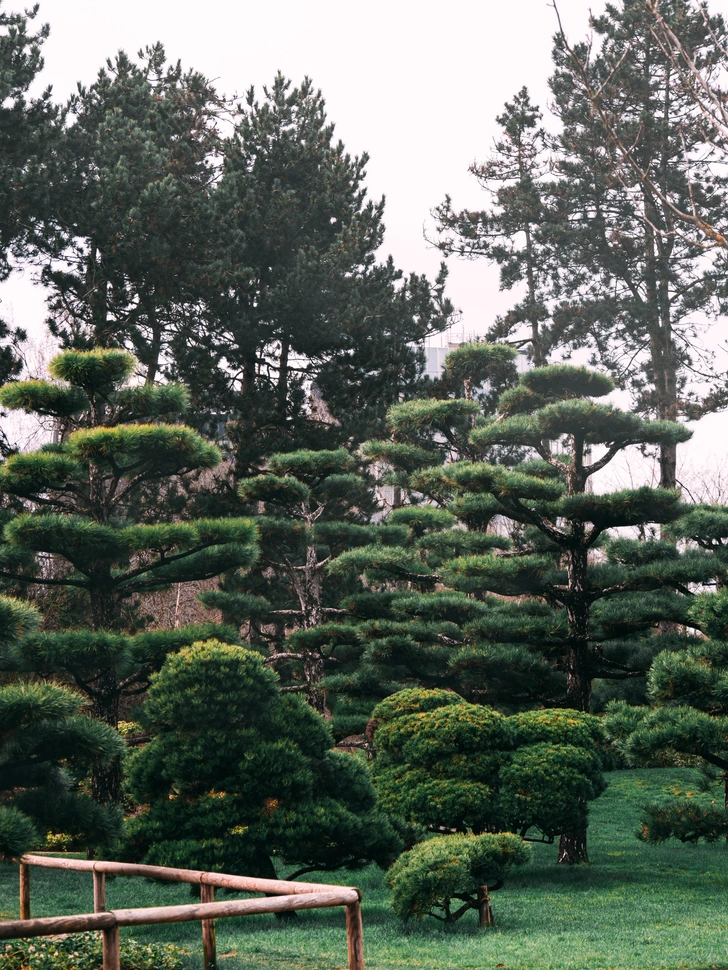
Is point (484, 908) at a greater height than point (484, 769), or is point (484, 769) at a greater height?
point (484, 769)

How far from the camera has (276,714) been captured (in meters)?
9.13

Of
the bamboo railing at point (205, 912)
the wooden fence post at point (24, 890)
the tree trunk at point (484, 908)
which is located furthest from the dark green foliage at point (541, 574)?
the bamboo railing at point (205, 912)

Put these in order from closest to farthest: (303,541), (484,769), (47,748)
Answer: (47,748)
(484,769)
(303,541)

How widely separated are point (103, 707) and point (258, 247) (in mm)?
10287

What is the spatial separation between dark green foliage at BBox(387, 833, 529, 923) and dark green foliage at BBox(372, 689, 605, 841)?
1.43m

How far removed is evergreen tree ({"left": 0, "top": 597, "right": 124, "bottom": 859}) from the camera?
25.2ft

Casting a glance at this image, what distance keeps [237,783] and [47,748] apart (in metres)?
1.62

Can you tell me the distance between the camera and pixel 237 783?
28.5 feet

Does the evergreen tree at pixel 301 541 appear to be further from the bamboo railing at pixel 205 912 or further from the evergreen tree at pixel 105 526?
the bamboo railing at pixel 205 912

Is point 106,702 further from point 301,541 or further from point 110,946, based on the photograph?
point 110,946

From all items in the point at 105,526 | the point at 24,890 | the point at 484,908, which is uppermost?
the point at 105,526

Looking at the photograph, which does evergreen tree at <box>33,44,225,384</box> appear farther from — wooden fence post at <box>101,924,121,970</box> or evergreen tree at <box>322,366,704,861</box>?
wooden fence post at <box>101,924,121,970</box>

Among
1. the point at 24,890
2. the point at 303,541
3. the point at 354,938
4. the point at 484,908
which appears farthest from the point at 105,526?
the point at 354,938

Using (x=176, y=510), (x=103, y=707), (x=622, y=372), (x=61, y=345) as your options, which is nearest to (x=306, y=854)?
(x=103, y=707)
